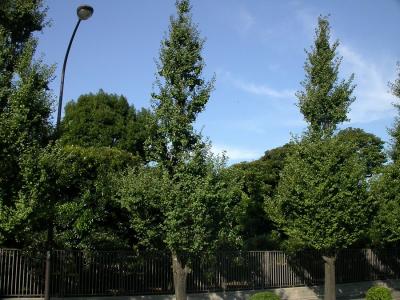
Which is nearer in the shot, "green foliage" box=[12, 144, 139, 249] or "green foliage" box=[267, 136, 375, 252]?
"green foliage" box=[12, 144, 139, 249]

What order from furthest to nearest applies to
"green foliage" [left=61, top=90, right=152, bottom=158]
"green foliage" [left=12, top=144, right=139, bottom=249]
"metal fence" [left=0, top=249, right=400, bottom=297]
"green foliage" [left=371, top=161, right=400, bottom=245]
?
"green foliage" [left=61, top=90, right=152, bottom=158] → "green foliage" [left=371, top=161, right=400, bottom=245] → "metal fence" [left=0, top=249, right=400, bottom=297] → "green foliage" [left=12, top=144, right=139, bottom=249]

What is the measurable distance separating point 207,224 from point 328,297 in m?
7.75

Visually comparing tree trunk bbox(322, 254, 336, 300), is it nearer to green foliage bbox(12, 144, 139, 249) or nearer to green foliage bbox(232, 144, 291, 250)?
green foliage bbox(232, 144, 291, 250)

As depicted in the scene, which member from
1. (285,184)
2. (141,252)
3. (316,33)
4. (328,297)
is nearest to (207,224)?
(141,252)

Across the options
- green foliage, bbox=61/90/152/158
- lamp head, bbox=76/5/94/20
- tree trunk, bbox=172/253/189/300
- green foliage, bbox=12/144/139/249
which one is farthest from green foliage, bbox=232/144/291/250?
lamp head, bbox=76/5/94/20

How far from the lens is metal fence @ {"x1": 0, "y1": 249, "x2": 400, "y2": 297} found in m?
16.7

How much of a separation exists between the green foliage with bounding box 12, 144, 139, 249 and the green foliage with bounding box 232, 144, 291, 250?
8.22 metres

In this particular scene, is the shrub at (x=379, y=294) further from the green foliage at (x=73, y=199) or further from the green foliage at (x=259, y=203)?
the green foliage at (x=259, y=203)

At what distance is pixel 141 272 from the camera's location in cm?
1892

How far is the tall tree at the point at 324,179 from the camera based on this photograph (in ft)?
63.9

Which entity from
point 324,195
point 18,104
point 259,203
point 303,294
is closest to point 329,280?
point 324,195

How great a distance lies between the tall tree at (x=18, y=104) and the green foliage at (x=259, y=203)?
1453 centimetres

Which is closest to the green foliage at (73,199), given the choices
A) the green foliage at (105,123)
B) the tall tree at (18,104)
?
the tall tree at (18,104)

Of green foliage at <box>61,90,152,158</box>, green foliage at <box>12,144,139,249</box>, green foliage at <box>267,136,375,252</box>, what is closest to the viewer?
green foliage at <box>12,144,139,249</box>
